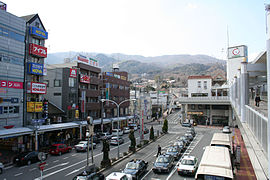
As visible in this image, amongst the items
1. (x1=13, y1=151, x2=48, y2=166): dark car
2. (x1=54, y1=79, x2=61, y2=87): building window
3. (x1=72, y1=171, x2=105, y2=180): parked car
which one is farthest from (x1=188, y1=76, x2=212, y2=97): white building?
(x1=72, y1=171, x2=105, y2=180): parked car

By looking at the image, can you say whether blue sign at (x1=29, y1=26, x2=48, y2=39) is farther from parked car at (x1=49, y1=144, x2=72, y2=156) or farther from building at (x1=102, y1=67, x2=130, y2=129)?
building at (x1=102, y1=67, x2=130, y2=129)

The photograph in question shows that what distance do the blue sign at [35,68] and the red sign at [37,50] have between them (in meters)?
1.70

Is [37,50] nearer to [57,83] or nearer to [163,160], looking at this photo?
[57,83]

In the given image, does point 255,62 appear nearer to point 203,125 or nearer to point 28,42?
point 28,42

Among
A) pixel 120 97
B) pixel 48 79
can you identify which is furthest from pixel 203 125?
pixel 48 79

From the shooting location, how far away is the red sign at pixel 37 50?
104 ft

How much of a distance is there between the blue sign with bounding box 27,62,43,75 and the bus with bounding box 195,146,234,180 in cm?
2671

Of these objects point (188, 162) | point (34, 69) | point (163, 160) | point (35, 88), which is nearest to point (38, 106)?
point (35, 88)

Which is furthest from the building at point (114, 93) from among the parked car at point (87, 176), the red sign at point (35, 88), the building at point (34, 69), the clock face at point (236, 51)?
the clock face at point (236, 51)

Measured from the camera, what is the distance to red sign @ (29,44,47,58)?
31797 millimetres

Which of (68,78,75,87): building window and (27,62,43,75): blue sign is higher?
(27,62,43,75): blue sign

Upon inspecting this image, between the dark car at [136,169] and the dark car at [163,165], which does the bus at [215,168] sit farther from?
the dark car at [136,169]

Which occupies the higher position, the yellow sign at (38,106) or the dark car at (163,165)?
the yellow sign at (38,106)

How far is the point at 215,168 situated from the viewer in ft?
46.6
